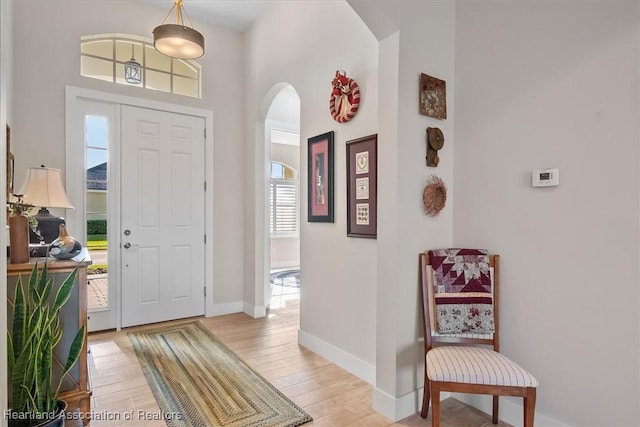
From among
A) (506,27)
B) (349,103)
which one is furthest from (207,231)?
(506,27)

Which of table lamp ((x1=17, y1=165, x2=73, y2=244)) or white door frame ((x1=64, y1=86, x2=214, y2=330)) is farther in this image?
white door frame ((x1=64, y1=86, x2=214, y2=330))

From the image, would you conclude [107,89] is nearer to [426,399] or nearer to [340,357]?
[340,357]

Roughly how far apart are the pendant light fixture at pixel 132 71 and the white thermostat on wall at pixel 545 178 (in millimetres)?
3853

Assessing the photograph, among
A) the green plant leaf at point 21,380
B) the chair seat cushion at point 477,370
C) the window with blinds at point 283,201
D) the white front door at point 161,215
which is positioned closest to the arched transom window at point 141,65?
A: the white front door at point 161,215

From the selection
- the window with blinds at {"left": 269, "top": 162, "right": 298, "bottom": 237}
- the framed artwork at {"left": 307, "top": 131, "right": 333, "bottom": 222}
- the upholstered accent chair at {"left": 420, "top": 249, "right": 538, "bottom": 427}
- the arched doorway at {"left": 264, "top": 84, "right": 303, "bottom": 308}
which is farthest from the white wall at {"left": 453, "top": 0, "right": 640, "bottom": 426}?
the window with blinds at {"left": 269, "top": 162, "right": 298, "bottom": 237}

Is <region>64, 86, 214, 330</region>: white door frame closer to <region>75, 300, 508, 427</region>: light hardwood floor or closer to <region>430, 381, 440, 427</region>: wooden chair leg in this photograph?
<region>75, 300, 508, 427</region>: light hardwood floor

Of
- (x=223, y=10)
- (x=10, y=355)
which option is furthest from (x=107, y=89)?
(x=10, y=355)

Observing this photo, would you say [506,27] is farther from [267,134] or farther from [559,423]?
[267,134]

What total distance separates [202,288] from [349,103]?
9.21 feet

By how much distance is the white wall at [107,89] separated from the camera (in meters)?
3.14

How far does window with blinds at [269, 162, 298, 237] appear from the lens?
7.65m

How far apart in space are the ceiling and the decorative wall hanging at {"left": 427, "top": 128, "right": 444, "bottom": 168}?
2611 mm

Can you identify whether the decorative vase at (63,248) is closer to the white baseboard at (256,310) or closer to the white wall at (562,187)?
the white baseboard at (256,310)

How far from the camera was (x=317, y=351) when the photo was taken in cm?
304
